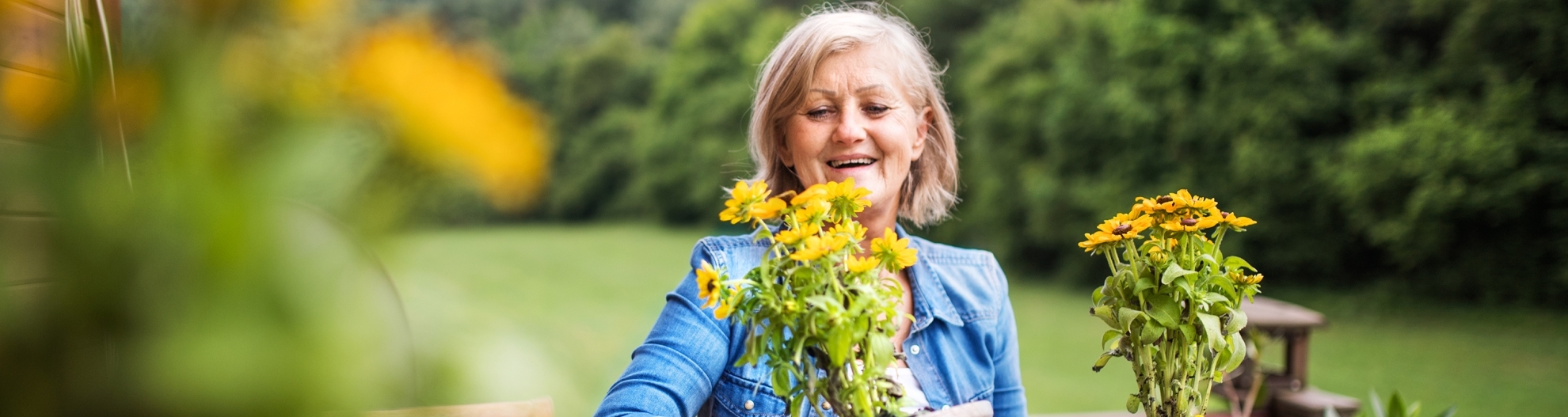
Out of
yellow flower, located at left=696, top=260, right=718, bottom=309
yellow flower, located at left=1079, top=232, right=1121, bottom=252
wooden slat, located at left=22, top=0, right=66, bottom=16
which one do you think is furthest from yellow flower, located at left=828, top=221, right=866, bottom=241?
wooden slat, located at left=22, top=0, right=66, bottom=16

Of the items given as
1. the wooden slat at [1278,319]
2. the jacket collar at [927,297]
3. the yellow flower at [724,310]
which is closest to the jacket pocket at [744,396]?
the jacket collar at [927,297]

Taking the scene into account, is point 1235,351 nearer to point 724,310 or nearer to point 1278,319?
point 724,310

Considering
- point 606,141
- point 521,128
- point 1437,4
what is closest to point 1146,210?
point 521,128

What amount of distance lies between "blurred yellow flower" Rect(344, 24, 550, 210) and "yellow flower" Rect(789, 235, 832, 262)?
517 millimetres

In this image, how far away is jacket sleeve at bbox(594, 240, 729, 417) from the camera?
1.15m

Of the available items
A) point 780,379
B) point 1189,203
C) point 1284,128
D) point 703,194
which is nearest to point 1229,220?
point 1189,203

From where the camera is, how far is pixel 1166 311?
0.98 m

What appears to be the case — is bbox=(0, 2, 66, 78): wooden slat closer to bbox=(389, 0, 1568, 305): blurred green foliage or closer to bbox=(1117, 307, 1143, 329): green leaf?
bbox=(1117, 307, 1143, 329): green leaf

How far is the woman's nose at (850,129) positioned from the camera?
1311mm

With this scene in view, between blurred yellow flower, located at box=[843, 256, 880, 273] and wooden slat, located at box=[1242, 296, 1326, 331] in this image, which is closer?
blurred yellow flower, located at box=[843, 256, 880, 273]

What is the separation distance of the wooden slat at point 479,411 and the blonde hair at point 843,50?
87 cm

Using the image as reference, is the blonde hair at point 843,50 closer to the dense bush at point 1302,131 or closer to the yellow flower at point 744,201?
the yellow flower at point 744,201

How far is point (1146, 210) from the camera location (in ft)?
3.27

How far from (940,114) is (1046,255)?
8455 mm
